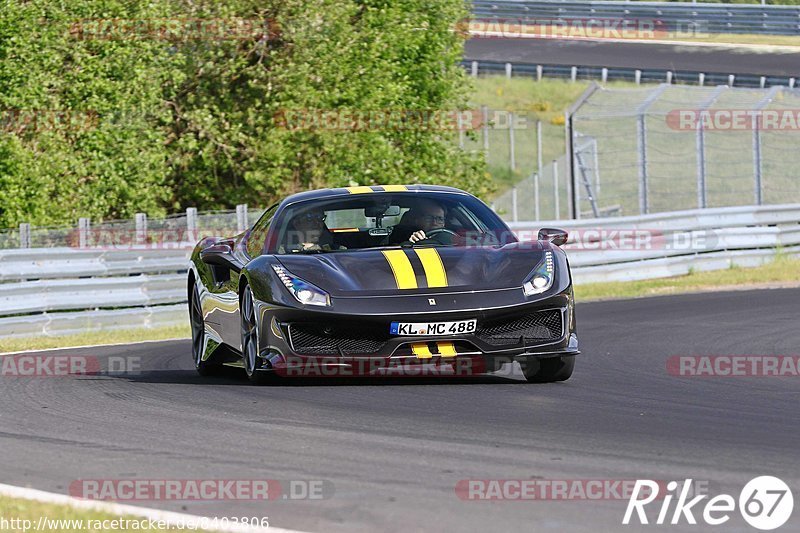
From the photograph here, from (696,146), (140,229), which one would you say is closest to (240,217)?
(140,229)

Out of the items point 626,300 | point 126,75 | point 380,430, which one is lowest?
point 626,300

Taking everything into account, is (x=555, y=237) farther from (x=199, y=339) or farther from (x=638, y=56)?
(x=638, y=56)

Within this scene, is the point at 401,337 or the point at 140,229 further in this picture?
the point at 140,229

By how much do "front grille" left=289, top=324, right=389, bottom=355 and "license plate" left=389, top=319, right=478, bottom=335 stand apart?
0.07 metres

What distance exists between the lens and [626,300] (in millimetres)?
17844

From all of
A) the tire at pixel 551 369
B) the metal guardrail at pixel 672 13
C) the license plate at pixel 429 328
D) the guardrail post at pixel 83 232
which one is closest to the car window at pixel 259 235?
the license plate at pixel 429 328

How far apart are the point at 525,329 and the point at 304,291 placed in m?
1.33

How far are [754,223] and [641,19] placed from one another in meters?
28.1

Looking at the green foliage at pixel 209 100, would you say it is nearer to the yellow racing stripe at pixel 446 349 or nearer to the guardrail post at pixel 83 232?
the guardrail post at pixel 83 232

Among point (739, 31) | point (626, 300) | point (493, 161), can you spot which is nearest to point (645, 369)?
point (626, 300)

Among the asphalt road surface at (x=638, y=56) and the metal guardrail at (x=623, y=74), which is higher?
the asphalt road surface at (x=638, y=56)

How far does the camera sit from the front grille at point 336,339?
8.42 metres

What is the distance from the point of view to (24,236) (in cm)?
1730

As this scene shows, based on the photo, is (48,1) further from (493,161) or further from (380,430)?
(493,161)
